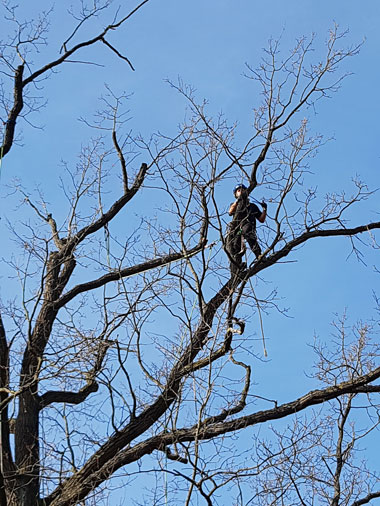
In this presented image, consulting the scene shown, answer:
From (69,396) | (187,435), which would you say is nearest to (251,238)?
(187,435)

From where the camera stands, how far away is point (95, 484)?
879 centimetres

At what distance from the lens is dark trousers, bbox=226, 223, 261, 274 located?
9.27 meters

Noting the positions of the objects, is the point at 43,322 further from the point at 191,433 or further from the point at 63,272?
the point at 191,433

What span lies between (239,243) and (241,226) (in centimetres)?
17

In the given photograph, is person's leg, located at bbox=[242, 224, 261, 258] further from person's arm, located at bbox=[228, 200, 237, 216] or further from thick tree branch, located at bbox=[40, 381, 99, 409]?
thick tree branch, located at bbox=[40, 381, 99, 409]

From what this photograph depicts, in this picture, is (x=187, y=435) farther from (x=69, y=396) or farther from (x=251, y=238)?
(x=251, y=238)

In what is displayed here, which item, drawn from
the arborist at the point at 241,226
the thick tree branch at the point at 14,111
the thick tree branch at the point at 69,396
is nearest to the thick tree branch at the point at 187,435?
the thick tree branch at the point at 69,396

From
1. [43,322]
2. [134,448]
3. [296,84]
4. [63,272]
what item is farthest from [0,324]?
[296,84]

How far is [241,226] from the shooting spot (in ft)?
31.1

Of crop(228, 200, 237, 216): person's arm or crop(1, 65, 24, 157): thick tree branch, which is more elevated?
crop(1, 65, 24, 157): thick tree branch

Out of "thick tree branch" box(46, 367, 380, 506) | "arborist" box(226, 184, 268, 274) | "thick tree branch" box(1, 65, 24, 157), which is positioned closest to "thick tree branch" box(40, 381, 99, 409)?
"thick tree branch" box(46, 367, 380, 506)

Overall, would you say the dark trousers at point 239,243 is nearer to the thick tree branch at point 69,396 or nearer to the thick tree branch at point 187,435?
the thick tree branch at point 187,435

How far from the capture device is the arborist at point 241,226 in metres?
9.32

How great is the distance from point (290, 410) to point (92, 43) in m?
4.51
